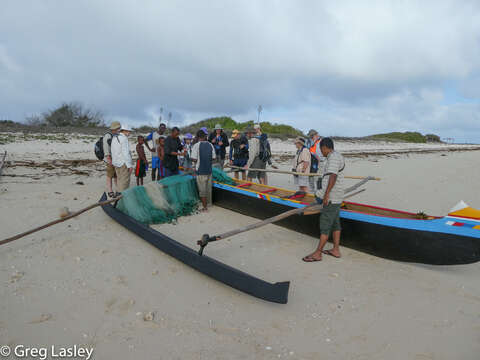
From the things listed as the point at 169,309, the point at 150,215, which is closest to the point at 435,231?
the point at 169,309

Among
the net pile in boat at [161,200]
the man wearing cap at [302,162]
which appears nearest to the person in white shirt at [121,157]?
the net pile in boat at [161,200]

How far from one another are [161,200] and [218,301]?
108 inches

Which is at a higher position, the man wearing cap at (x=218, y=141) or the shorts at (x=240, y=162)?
the man wearing cap at (x=218, y=141)

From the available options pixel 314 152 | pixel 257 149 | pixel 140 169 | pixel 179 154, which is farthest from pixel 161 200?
pixel 314 152

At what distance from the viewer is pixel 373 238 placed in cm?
418

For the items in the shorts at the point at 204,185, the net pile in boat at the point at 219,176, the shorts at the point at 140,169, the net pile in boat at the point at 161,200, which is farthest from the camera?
the shorts at the point at 140,169

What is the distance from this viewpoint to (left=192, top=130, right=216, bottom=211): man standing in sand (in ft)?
19.6

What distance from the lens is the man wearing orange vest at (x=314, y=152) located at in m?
6.38

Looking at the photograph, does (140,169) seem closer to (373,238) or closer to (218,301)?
(218,301)

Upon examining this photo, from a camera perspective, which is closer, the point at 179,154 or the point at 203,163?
the point at 203,163

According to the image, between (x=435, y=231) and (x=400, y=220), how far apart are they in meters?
0.41

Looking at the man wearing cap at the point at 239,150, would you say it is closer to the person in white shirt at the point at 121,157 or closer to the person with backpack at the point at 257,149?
the person with backpack at the point at 257,149

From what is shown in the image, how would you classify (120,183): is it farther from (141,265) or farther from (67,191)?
(141,265)

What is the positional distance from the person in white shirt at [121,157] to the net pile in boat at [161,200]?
91 centimetres
